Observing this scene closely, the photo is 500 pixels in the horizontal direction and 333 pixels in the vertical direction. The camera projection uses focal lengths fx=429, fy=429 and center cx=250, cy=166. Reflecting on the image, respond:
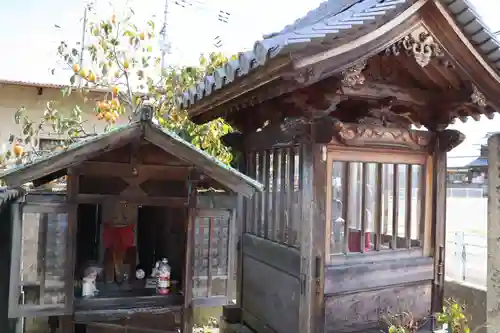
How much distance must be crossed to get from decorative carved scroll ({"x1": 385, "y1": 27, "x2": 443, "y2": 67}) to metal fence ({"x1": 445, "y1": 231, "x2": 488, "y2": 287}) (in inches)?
196

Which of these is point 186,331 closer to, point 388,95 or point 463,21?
point 388,95

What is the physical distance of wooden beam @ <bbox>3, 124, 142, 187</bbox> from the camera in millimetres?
3670

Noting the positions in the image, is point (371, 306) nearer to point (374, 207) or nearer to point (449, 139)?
point (374, 207)

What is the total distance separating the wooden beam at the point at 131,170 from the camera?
168 inches

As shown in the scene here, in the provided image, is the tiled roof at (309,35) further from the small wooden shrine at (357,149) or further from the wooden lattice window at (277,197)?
the wooden lattice window at (277,197)

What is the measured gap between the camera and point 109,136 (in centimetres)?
384

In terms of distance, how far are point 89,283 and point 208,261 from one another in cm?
129

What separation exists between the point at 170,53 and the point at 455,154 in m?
11.4

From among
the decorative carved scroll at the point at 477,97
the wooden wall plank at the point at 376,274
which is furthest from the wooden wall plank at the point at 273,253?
the decorative carved scroll at the point at 477,97

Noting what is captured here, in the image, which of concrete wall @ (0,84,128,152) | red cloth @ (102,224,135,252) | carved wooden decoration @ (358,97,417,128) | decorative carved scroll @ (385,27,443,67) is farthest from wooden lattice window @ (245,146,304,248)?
concrete wall @ (0,84,128,152)

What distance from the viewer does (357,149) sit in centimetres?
500

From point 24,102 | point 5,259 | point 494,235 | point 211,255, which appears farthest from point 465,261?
point 24,102

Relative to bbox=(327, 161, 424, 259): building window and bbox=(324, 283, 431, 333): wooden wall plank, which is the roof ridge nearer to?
bbox=(327, 161, 424, 259): building window

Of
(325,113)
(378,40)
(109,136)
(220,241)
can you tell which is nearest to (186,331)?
(220,241)
